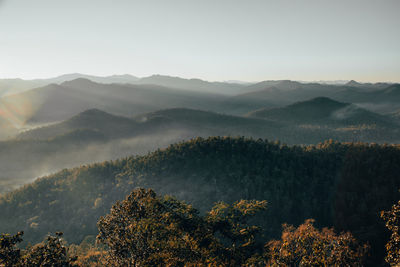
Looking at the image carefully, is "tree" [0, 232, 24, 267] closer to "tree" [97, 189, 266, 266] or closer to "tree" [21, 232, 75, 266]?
"tree" [21, 232, 75, 266]

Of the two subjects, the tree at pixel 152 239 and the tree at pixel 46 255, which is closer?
the tree at pixel 46 255

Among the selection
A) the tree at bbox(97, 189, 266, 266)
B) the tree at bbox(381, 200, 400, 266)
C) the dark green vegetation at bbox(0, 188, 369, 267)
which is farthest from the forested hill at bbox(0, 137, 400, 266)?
the tree at bbox(381, 200, 400, 266)

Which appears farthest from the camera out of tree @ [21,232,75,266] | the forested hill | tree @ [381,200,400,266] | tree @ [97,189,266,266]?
the forested hill

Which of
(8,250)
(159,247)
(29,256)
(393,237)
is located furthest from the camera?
(159,247)

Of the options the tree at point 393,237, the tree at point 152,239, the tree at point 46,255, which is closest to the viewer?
the tree at point 393,237

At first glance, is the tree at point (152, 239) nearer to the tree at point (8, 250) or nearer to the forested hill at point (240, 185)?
the tree at point (8, 250)

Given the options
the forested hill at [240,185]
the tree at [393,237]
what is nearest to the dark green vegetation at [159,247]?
the tree at [393,237]

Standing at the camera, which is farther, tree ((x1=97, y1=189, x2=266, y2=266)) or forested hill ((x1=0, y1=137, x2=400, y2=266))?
forested hill ((x1=0, y1=137, x2=400, y2=266))

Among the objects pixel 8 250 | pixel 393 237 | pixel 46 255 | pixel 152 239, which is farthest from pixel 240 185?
pixel 8 250

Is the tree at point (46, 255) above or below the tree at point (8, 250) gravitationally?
below

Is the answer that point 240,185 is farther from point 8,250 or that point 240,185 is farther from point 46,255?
point 8,250
